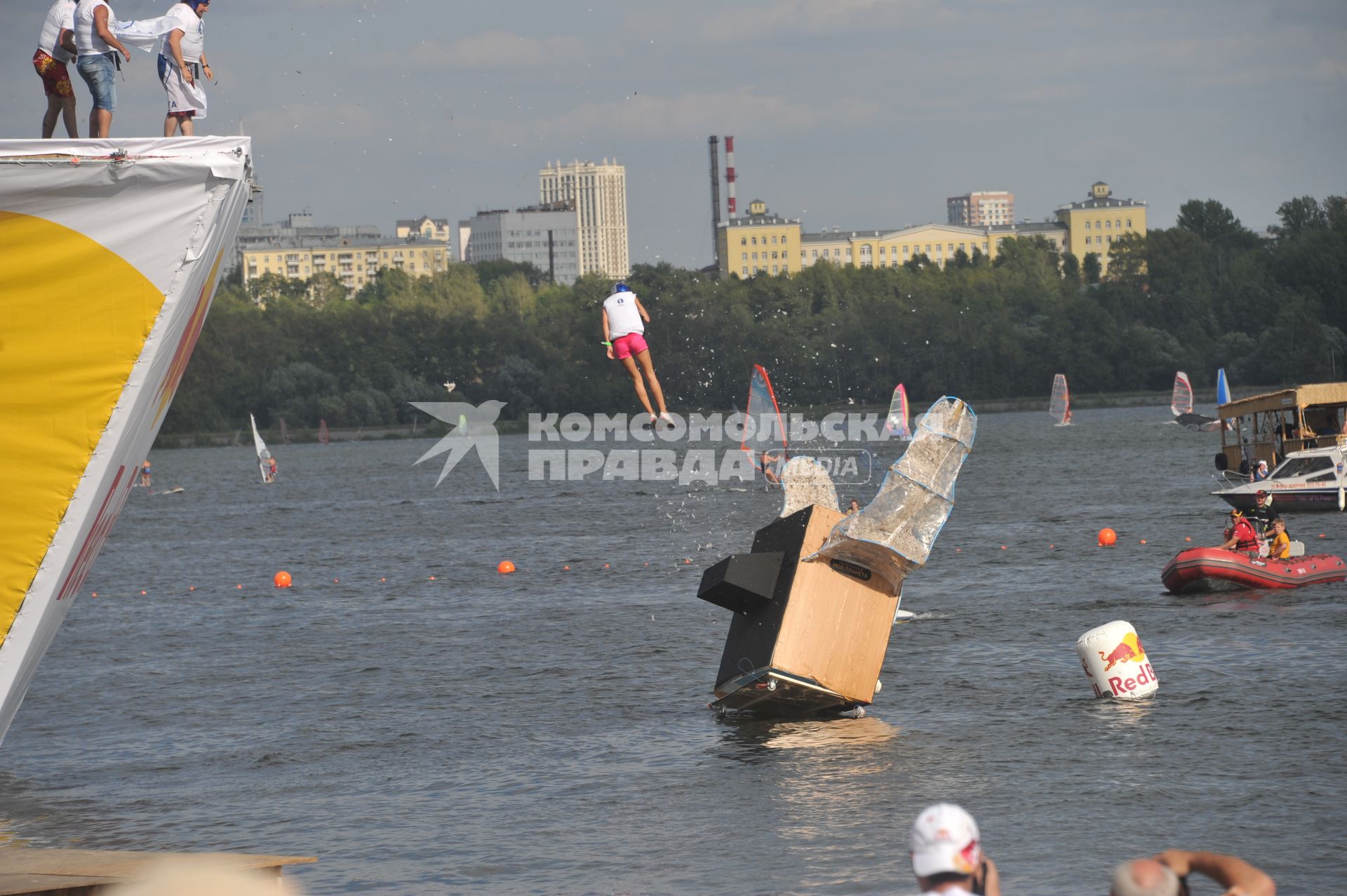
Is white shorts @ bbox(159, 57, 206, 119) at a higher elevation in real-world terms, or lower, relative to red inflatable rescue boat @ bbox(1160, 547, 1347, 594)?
higher

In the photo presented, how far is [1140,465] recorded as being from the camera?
79.6 metres

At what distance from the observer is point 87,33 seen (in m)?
10.4

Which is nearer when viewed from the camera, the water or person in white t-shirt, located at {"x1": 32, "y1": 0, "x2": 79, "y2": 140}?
person in white t-shirt, located at {"x1": 32, "y1": 0, "x2": 79, "y2": 140}

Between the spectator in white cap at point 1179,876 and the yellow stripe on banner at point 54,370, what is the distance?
606 cm

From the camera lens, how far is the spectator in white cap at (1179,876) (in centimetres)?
671

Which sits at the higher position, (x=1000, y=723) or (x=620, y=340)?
(x=620, y=340)

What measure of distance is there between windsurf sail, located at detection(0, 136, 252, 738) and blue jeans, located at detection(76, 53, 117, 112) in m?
2.18

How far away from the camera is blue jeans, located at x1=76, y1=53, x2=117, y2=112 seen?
10.3m

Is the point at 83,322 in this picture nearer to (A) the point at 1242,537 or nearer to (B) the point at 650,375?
(B) the point at 650,375

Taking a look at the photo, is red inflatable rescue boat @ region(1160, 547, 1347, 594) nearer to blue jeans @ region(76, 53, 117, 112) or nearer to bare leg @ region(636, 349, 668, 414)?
bare leg @ region(636, 349, 668, 414)

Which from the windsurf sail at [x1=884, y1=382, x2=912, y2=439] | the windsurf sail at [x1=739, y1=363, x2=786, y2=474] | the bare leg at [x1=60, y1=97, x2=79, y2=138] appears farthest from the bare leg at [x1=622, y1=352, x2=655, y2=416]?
the windsurf sail at [x1=884, y1=382, x2=912, y2=439]

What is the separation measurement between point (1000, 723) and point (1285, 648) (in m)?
7.15

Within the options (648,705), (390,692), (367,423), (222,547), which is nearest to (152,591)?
(222,547)

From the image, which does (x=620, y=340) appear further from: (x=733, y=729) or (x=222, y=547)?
(x=222, y=547)
